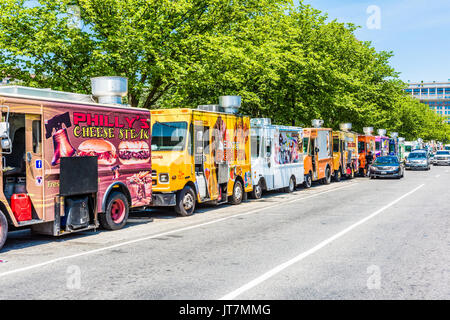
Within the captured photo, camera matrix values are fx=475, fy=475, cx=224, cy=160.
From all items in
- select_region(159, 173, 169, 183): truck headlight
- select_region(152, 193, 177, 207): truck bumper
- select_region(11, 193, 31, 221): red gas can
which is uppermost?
select_region(159, 173, 169, 183): truck headlight

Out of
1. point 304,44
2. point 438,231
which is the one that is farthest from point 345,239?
point 304,44

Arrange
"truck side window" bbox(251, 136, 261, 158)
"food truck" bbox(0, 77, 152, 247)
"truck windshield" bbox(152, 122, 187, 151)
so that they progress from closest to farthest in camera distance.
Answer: "food truck" bbox(0, 77, 152, 247) → "truck windshield" bbox(152, 122, 187, 151) → "truck side window" bbox(251, 136, 261, 158)

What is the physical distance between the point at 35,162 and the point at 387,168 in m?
24.4

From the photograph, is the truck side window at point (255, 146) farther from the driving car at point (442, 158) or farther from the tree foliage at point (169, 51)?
the driving car at point (442, 158)

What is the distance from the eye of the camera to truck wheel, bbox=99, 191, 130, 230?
10.7m

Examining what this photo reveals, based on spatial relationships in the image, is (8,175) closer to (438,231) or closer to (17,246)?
(17,246)

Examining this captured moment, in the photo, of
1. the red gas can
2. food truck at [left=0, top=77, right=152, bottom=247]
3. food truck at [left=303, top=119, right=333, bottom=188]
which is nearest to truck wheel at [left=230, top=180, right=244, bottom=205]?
food truck at [left=0, top=77, right=152, bottom=247]

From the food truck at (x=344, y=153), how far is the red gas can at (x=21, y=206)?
21.0 meters

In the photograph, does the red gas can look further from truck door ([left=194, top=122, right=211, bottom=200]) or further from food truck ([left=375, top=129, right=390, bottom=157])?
food truck ([left=375, top=129, right=390, bottom=157])

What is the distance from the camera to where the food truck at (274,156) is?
18.2m

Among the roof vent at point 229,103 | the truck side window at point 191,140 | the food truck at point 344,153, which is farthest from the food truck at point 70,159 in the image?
the food truck at point 344,153

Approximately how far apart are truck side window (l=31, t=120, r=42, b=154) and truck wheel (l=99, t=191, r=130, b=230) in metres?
2.25
